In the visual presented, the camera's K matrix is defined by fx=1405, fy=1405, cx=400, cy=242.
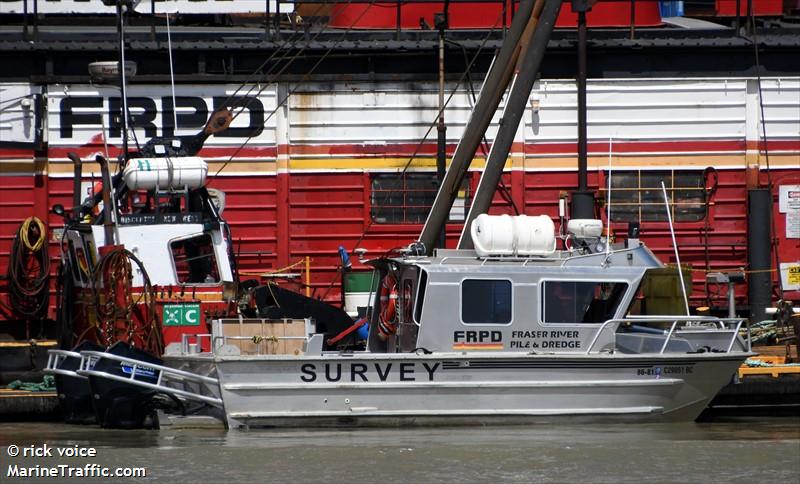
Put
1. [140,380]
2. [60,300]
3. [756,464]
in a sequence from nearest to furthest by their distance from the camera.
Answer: [756,464]
[140,380]
[60,300]

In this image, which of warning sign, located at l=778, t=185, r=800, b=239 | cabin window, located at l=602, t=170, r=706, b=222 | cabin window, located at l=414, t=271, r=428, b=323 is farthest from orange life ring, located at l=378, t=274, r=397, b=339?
warning sign, located at l=778, t=185, r=800, b=239

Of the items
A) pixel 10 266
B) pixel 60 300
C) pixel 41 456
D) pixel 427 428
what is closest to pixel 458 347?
pixel 427 428

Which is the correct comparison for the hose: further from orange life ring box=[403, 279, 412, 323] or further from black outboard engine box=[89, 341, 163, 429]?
orange life ring box=[403, 279, 412, 323]

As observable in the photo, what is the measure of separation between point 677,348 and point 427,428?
10.5 feet

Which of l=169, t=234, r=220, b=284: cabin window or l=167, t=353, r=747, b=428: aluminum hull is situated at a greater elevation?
l=169, t=234, r=220, b=284: cabin window

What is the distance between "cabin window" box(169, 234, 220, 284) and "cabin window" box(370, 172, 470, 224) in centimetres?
381

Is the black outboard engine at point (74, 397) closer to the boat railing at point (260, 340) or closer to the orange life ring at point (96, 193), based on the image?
the boat railing at point (260, 340)

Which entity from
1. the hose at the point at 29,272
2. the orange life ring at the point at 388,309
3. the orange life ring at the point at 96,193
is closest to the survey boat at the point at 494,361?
the orange life ring at the point at 388,309

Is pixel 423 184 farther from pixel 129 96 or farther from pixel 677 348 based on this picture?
pixel 677 348

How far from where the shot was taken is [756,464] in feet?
48.7

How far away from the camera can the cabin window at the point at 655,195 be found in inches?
862

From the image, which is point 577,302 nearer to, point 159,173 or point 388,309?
point 388,309

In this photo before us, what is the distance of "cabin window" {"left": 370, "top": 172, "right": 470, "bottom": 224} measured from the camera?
71.6 feet

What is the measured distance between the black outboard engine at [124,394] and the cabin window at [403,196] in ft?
19.4
